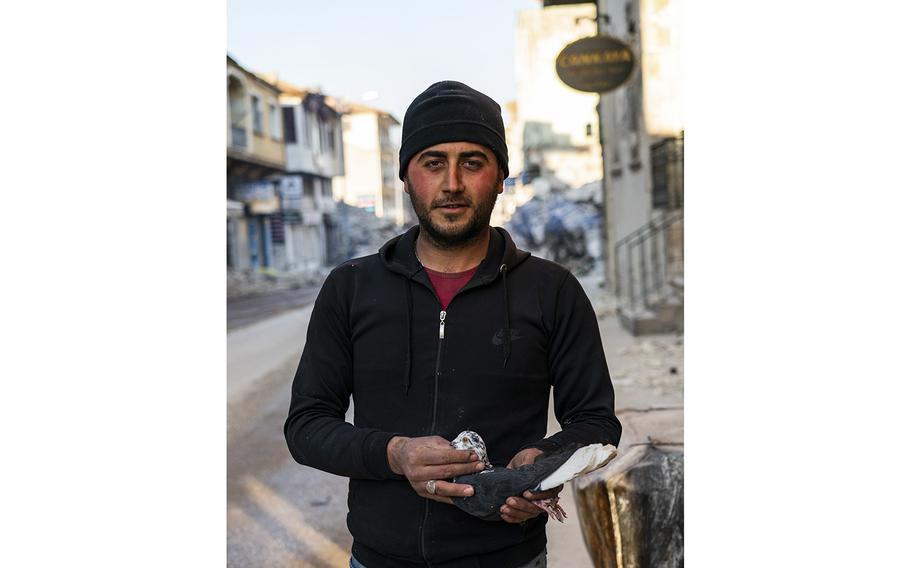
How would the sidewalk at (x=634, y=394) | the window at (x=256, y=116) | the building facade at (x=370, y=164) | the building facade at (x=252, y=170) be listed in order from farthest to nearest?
1. the building facade at (x=370, y=164)
2. the window at (x=256, y=116)
3. the building facade at (x=252, y=170)
4. the sidewalk at (x=634, y=394)

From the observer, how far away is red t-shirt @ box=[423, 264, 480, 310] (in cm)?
179

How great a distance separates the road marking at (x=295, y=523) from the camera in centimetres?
435

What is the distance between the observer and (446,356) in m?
1.75

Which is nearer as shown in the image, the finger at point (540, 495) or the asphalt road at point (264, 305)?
the finger at point (540, 495)

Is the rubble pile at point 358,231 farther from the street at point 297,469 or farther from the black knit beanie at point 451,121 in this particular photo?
the black knit beanie at point 451,121

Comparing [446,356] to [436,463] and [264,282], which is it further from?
[264,282]

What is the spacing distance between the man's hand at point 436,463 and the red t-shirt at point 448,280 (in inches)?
12.3

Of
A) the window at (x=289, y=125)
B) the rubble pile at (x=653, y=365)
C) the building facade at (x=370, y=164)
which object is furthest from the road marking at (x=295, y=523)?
the building facade at (x=370, y=164)

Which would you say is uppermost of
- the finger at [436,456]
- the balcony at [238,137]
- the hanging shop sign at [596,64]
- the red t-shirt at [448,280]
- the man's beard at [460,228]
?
the balcony at [238,137]
